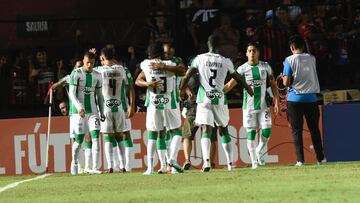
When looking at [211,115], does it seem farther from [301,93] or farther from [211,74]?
[301,93]

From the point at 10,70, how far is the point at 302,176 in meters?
10.7

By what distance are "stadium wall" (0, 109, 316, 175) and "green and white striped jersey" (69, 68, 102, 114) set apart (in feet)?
9.50

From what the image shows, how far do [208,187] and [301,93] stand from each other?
226 inches

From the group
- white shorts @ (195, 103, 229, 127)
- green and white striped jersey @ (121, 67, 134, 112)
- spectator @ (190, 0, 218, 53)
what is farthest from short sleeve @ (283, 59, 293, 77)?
spectator @ (190, 0, 218, 53)

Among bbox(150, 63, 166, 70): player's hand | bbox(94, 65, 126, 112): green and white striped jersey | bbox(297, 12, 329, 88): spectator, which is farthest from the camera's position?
bbox(297, 12, 329, 88): spectator

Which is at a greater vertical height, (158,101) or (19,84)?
(19,84)

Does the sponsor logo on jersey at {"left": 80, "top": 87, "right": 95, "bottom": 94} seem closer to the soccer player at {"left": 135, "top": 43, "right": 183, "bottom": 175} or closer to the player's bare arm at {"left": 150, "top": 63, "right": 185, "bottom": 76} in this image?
the soccer player at {"left": 135, "top": 43, "right": 183, "bottom": 175}

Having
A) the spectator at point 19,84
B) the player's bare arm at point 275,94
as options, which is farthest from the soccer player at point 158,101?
the spectator at point 19,84

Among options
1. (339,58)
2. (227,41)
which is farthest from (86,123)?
(339,58)

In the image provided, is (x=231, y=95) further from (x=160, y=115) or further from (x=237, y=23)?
(x=160, y=115)

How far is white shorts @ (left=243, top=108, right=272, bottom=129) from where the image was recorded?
20406 mm

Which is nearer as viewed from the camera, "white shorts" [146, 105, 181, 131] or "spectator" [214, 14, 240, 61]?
"white shorts" [146, 105, 181, 131]

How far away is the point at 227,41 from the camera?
2442 centimetres

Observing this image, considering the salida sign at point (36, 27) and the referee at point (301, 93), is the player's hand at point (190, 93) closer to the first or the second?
the referee at point (301, 93)
